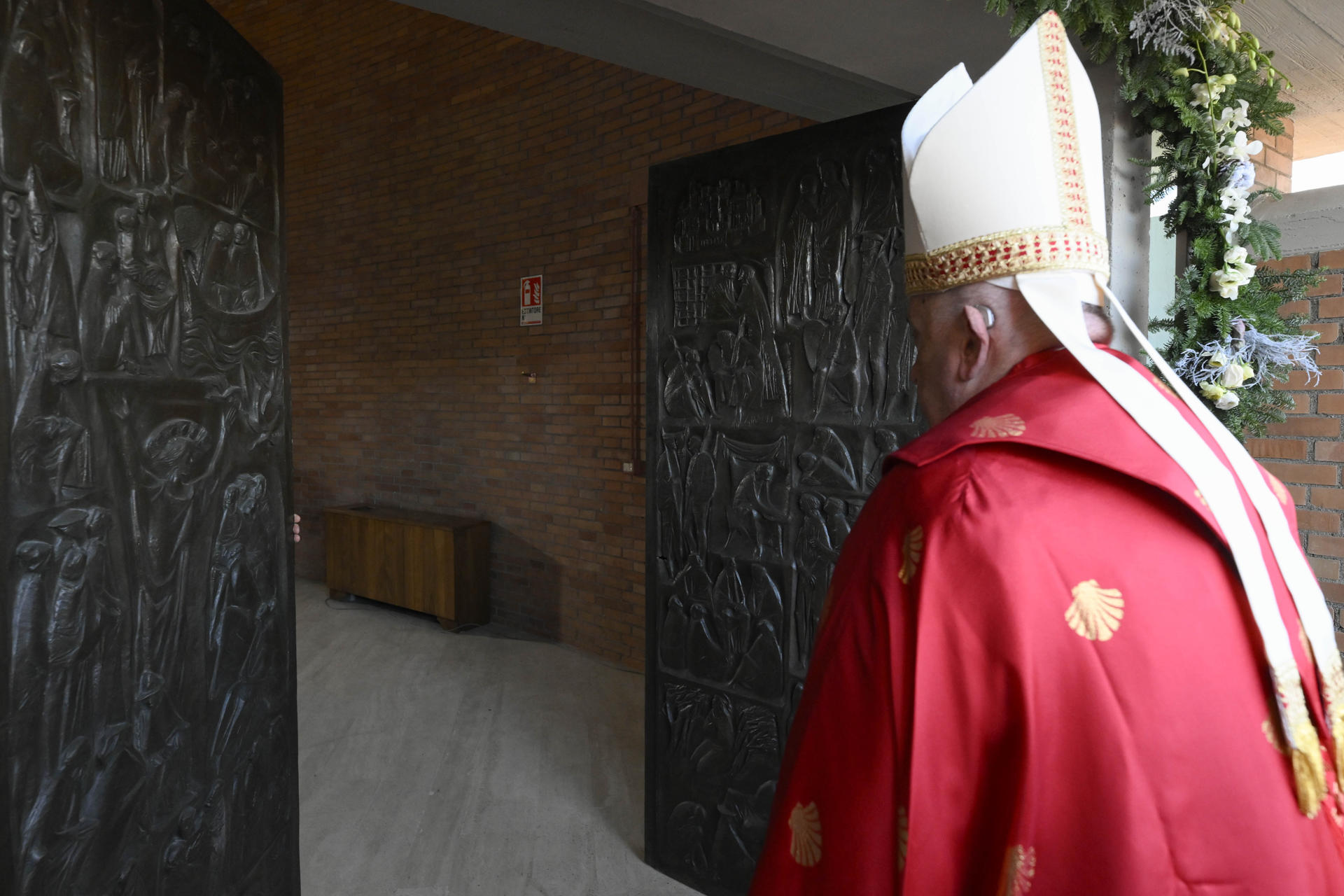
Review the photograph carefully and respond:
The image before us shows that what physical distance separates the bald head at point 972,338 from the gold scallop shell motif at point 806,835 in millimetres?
486

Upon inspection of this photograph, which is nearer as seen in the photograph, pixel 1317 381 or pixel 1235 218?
pixel 1235 218

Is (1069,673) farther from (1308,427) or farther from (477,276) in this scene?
(477,276)

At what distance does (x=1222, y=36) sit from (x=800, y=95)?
4.94ft

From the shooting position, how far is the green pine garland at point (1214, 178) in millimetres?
1806

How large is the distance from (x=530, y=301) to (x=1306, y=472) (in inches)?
166

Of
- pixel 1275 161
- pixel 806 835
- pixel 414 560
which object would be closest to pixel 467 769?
pixel 414 560

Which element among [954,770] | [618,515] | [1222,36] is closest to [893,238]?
[1222,36]

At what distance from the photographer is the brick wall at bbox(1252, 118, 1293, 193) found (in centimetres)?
310

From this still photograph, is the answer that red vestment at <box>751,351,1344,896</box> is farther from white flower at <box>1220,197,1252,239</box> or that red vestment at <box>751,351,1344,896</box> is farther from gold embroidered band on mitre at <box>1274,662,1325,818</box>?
white flower at <box>1220,197,1252,239</box>

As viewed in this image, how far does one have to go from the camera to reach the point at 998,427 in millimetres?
855

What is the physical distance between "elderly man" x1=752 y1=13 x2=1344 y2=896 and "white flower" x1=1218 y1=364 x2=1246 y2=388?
1023mm

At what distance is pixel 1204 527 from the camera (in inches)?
32.9

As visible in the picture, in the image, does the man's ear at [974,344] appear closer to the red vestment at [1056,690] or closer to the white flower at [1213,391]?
the red vestment at [1056,690]

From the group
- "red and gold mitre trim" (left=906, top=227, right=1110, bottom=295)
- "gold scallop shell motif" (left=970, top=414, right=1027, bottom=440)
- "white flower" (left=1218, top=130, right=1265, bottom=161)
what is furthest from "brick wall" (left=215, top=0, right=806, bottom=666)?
"gold scallop shell motif" (left=970, top=414, right=1027, bottom=440)
